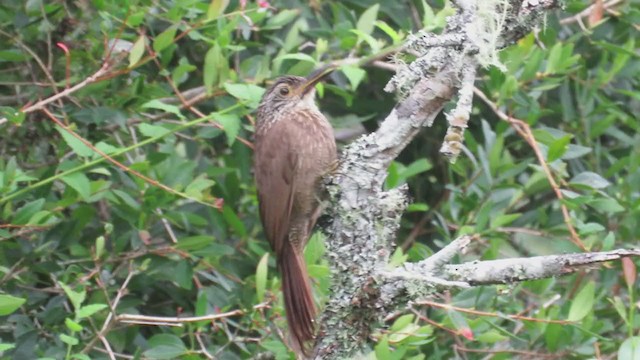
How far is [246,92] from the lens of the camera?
3602mm

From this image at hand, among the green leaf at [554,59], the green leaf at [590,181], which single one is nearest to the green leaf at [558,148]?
the green leaf at [590,181]

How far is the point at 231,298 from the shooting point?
3895 millimetres

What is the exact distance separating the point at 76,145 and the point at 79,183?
12 centimetres

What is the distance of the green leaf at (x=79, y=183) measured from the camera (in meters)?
3.44

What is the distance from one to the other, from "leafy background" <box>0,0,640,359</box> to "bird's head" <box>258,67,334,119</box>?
5 cm

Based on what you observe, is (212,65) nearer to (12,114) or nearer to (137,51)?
(137,51)

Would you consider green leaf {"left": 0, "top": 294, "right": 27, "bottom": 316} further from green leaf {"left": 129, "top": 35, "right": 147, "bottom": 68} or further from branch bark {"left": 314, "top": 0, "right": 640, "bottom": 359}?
green leaf {"left": 129, "top": 35, "right": 147, "bottom": 68}

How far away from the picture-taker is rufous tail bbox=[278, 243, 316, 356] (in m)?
3.48

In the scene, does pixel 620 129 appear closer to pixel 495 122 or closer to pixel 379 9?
pixel 495 122

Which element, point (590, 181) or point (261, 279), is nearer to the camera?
point (261, 279)

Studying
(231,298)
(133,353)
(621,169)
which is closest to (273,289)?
(231,298)

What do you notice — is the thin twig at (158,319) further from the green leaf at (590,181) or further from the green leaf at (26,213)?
the green leaf at (590,181)

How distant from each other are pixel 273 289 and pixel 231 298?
22cm

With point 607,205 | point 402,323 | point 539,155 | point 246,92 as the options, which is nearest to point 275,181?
point 246,92
